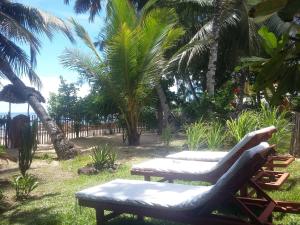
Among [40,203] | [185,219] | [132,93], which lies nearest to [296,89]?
[185,219]

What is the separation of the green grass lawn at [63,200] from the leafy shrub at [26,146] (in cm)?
47

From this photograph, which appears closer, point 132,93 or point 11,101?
point 132,93

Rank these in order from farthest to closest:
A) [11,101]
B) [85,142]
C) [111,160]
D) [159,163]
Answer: [85,142]
[11,101]
[111,160]
[159,163]

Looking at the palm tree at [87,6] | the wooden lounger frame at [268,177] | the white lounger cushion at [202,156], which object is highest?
the palm tree at [87,6]

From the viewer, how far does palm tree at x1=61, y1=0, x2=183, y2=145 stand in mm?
11875

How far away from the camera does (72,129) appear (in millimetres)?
18219

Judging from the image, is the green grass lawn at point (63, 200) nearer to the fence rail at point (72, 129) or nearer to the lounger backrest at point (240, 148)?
the lounger backrest at point (240, 148)

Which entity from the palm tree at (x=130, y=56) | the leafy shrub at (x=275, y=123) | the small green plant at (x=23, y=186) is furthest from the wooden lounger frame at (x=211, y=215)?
the palm tree at (x=130, y=56)

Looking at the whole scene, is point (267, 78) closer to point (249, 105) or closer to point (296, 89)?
point (296, 89)

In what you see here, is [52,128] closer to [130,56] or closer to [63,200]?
[130,56]

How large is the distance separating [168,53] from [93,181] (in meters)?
11.3

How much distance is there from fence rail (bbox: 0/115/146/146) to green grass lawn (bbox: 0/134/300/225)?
619 centimetres

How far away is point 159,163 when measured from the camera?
5.54m

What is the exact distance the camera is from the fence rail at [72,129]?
14.4m
